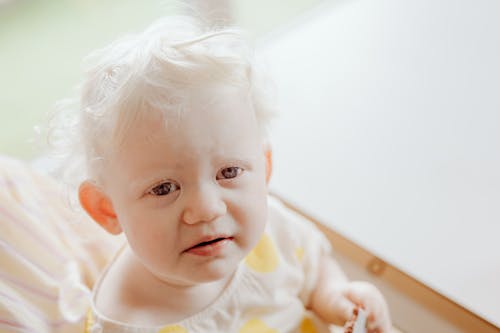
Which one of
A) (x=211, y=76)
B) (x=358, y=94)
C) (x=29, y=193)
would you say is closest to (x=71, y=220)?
(x=29, y=193)

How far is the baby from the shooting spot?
0.60 m

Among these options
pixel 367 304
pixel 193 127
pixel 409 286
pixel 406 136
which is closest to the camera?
pixel 193 127

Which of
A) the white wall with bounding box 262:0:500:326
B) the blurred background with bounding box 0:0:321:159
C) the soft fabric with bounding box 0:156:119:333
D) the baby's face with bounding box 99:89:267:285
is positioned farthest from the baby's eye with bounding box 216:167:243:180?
the blurred background with bounding box 0:0:321:159

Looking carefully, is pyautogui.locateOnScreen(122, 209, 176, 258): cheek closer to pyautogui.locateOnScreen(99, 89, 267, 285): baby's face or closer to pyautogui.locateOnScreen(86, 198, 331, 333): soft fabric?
pyautogui.locateOnScreen(99, 89, 267, 285): baby's face

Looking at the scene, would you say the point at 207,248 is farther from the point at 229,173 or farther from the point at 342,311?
the point at 342,311

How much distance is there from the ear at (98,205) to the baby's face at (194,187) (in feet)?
0.08

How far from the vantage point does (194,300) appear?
2.43ft

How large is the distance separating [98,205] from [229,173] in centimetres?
16

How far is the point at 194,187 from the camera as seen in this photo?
24.2 inches

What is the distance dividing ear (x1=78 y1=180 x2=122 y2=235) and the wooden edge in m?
0.42

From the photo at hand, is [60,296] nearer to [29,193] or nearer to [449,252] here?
[29,193]

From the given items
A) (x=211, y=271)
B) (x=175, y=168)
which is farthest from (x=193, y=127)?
(x=211, y=271)

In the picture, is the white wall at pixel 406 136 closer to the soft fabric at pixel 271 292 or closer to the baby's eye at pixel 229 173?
the soft fabric at pixel 271 292

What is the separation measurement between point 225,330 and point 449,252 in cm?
36
